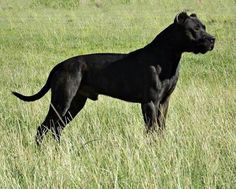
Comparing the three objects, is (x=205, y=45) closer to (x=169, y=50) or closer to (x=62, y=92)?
(x=169, y=50)

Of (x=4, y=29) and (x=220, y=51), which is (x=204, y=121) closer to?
(x=220, y=51)

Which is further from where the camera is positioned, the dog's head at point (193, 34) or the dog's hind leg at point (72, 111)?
the dog's hind leg at point (72, 111)

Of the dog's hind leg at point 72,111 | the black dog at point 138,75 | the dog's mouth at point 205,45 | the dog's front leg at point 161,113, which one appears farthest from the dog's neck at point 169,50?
the dog's hind leg at point 72,111

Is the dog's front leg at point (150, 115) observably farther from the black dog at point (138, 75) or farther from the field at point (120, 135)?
the field at point (120, 135)

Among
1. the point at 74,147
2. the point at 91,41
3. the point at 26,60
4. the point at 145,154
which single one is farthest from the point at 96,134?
the point at 91,41

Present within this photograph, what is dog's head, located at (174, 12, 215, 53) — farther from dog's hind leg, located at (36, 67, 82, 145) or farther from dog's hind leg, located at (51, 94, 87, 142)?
dog's hind leg, located at (51, 94, 87, 142)

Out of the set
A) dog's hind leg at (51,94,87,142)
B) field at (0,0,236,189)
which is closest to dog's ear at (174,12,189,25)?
field at (0,0,236,189)

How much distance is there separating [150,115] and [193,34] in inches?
34.9

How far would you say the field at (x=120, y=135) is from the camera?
11.4ft

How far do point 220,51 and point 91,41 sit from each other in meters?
3.49

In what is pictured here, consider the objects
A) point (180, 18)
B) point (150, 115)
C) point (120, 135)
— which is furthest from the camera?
point (180, 18)

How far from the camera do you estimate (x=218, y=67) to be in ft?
28.5

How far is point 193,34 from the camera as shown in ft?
15.6

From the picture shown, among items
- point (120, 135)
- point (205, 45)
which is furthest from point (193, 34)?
point (120, 135)
